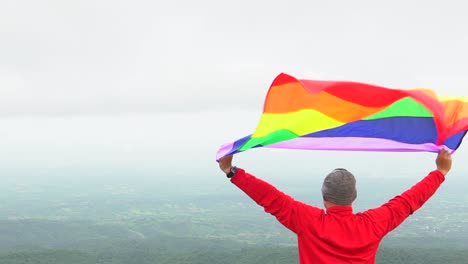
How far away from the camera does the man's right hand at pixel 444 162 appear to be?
5.32m

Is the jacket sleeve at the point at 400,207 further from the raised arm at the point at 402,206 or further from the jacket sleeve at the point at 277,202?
the jacket sleeve at the point at 277,202

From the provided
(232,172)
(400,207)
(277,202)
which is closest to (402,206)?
(400,207)

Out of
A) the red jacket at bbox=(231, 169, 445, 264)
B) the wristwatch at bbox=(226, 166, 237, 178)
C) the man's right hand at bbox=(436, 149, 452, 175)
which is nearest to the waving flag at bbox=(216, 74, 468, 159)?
the man's right hand at bbox=(436, 149, 452, 175)

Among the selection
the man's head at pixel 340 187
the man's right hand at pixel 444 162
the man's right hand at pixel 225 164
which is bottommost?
the man's head at pixel 340 187

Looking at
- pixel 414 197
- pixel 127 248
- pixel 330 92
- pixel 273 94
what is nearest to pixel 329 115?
pixel 330 92

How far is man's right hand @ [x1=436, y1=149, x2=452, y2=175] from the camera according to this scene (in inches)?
209

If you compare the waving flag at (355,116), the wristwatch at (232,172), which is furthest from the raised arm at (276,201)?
the waving flag at (355,116)

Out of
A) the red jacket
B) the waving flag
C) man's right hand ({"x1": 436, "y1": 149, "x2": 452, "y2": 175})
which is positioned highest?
the waving flag

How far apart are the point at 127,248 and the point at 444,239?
443 ft

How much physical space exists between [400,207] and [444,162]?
106 centimetres

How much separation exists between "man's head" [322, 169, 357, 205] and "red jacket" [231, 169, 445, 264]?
101mm

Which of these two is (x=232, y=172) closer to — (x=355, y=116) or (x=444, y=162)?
(x=355, y=116)

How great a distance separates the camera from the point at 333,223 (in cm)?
455

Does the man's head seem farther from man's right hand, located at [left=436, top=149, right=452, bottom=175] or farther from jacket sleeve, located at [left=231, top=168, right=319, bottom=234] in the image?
man's right hand, located at [left=436, top=149, right=452, bottom=175]
